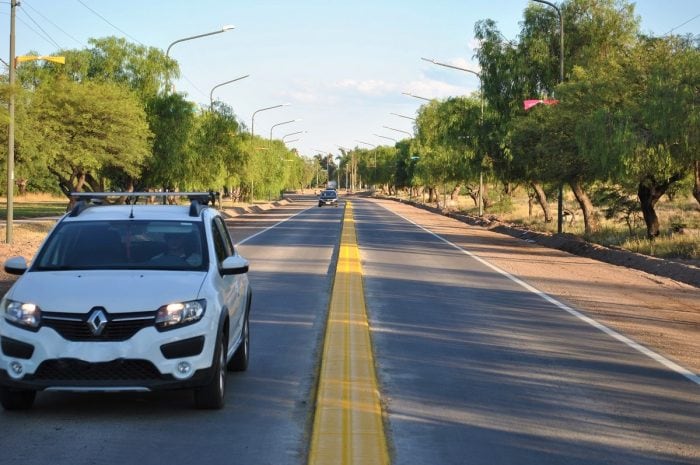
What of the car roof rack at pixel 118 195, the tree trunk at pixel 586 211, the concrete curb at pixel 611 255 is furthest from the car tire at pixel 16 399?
the tree trunk at pixel 586 211

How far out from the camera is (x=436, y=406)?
817cm

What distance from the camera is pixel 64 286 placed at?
7.45m

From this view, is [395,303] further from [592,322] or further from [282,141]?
[282,141]

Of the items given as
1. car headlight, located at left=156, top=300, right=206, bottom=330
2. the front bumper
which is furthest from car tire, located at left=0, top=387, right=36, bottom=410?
car headlight, located at left=156, top=300, right=206, bottom=330

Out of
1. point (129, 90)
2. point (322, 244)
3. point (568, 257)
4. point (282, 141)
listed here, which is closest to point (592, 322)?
point (568, 257)

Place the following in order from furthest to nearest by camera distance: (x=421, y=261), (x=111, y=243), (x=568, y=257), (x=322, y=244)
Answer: (x=322, y=244) → (x=568, y=257) → (x=421, y=261) → (x=111, y=243)

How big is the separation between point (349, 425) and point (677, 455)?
7.56ft

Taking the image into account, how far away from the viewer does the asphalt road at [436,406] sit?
21.9ft

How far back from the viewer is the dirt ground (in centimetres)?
1265

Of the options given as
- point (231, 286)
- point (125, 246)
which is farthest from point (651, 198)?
point (125, 246)

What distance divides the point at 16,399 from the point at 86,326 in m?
1.01

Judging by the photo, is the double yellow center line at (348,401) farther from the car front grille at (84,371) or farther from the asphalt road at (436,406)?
the car front grille at (84,371)

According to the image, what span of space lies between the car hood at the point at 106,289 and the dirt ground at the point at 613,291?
5.52 metres

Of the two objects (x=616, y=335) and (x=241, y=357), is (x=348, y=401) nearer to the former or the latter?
(x=241, y=357)
